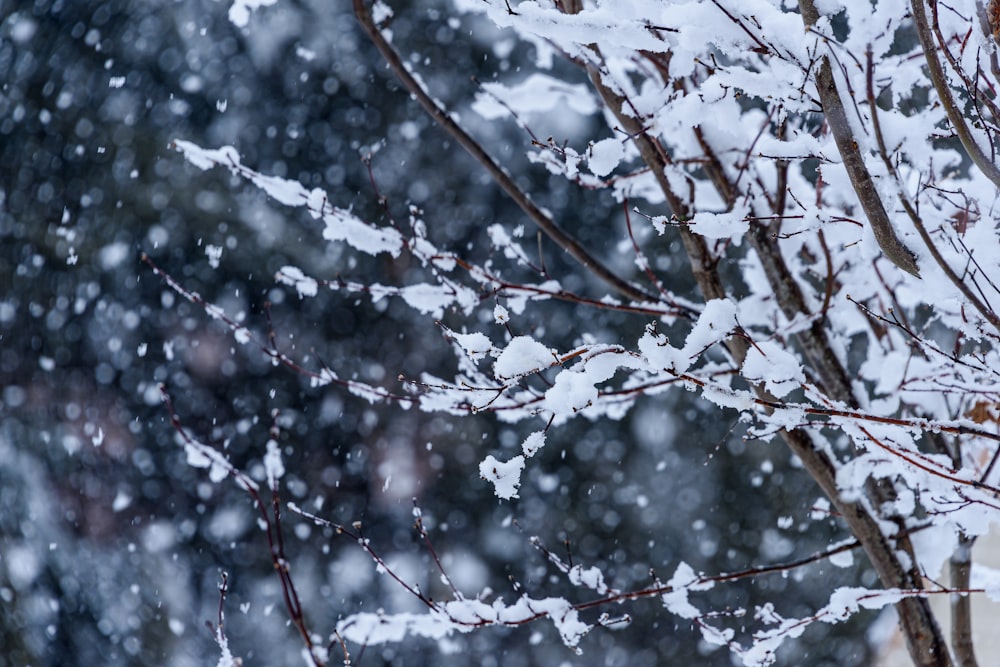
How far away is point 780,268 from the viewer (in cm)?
160

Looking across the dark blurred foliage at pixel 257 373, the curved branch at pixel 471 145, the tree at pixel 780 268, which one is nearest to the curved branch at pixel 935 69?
the tree at pixel 780 268

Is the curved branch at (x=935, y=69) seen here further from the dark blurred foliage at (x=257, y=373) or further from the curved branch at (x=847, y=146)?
the dark blurred foliage at (x=257, y=373)

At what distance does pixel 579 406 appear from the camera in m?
0.80

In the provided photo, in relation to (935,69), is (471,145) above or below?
above

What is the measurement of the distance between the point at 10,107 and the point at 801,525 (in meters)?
5.19

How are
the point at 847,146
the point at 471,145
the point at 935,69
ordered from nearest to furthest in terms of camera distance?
1. the point at 935,69
2. the point at 847,146
3. the point at 471,145

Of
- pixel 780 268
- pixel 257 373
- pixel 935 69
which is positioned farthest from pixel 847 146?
pixel 257 373

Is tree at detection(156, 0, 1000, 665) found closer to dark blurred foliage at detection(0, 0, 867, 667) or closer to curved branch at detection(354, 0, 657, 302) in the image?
curved branch at detection(354, 0, 657, 302)

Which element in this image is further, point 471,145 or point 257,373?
point 257,373

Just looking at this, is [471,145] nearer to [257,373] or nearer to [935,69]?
[935,69]

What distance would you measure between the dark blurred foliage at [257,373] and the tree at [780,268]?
1.80 m

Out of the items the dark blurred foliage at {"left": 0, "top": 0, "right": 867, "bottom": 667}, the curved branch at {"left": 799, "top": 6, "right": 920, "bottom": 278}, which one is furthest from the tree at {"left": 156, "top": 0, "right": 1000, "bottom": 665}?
the dark blurred foliage at {"left": 0, "top": 0, "right": 867, "bottom": 667}

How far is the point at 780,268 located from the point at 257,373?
3.25 meters

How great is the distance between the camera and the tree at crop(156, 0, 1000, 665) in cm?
88
